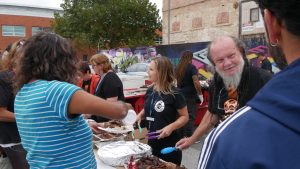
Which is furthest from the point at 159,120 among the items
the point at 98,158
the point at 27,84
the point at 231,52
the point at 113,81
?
the point at 27,84

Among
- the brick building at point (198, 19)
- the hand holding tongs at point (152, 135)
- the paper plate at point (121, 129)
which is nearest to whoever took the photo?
the hand holding tongs at point (152, 135)

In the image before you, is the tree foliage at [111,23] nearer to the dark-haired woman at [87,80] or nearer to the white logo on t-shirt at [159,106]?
the dark-haired woman at [87,80]

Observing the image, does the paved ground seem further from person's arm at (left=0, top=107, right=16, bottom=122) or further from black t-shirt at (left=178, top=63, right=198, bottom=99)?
person's arm at (left=0, top=107, right=16, bottom=122)

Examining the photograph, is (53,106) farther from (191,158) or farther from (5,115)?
(191,158)

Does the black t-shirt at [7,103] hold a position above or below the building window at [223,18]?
below

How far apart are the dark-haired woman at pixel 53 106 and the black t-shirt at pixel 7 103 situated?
3.94 feet

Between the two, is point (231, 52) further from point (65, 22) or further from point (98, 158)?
point (65, 22)

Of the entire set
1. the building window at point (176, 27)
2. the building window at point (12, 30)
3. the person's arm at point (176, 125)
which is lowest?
the person's arm at point (176, 125)

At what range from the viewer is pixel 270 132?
739 mm

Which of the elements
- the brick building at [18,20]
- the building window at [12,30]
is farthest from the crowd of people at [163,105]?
the building window at [12,30]

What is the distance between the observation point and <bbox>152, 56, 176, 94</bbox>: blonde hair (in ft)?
11.2

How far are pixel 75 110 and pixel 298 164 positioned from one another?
1.22 metres

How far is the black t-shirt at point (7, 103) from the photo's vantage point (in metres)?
3.04

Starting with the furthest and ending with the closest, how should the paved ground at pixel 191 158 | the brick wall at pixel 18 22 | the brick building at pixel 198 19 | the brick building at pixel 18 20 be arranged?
the brick building at pixel 18 20 → the brick wall at pixel 18 22 → the brick building at pixel 198 19 → the paved ground at pixel 191 158
